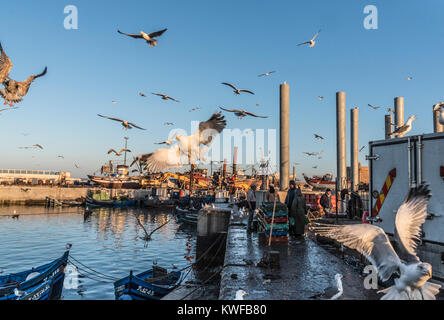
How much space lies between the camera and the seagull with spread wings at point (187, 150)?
12984 mm

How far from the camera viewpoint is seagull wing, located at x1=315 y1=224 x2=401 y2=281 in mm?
4375

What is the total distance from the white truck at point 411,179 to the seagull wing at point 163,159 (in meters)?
8.20

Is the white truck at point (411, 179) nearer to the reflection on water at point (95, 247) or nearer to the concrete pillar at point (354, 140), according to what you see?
the reflection on water at point (95, 247)

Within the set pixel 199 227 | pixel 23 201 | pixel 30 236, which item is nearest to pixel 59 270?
pixel 199 227

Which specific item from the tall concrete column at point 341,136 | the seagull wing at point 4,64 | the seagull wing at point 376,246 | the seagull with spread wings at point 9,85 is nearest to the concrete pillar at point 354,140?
the tall concrete column at point 341,136

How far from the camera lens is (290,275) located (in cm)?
658

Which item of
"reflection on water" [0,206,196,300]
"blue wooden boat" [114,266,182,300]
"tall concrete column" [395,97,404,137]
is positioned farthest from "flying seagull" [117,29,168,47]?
"tall concrete column" [395,97,404,137]

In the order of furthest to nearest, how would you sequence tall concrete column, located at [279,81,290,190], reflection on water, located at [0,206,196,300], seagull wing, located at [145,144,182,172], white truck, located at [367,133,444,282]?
reflection on water, located at [0,206,196,300] < tall concrete column, located at [279,81,290,190] < seagull wing, located at [145,144,182,172] < white truck, located at [367,133,444,282]

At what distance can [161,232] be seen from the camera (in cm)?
3266

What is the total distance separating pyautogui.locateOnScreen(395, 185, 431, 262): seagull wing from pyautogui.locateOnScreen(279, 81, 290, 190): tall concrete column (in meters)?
12.6

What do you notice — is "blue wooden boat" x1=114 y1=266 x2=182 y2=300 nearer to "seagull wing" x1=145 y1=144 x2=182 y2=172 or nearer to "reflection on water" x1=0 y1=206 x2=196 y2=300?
"reflection on water" x1=0 y1=206 x2=196 y2=300
